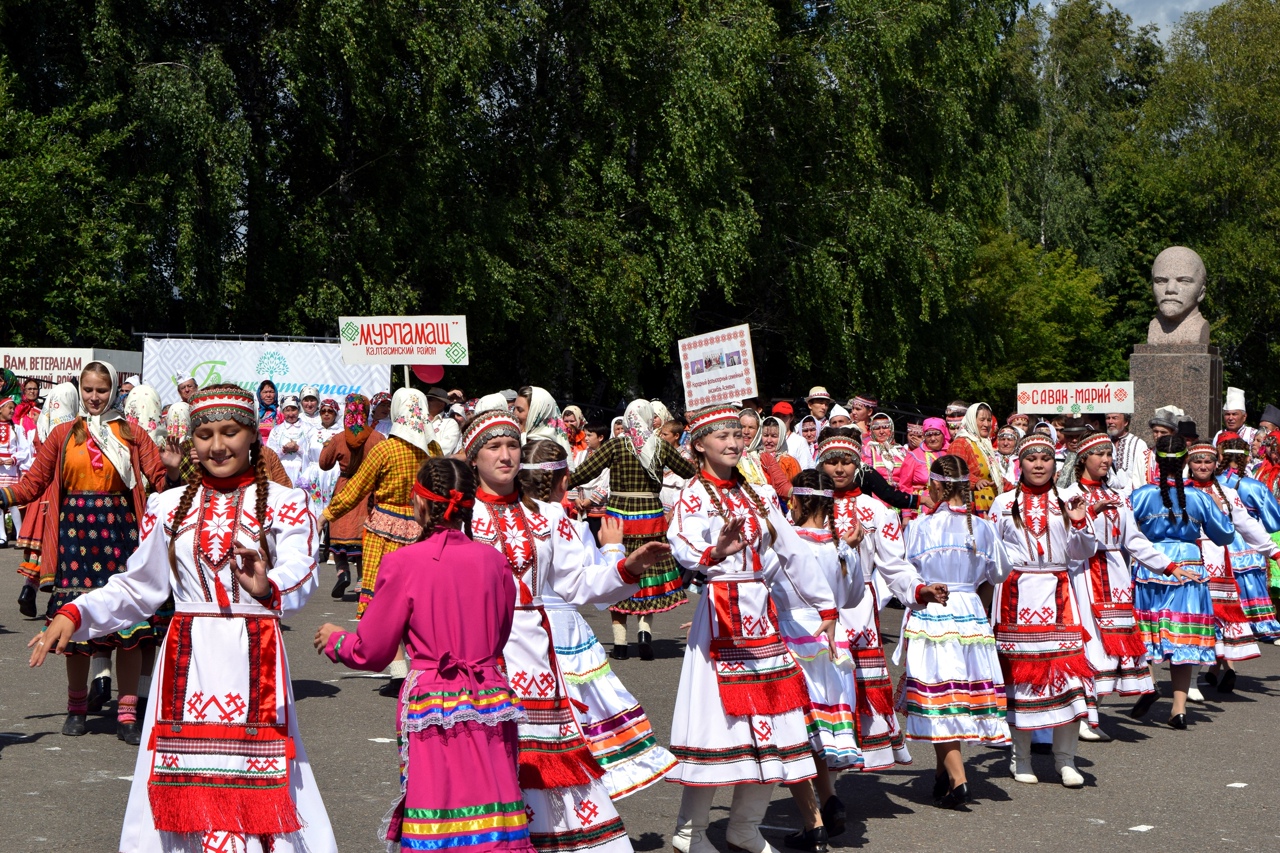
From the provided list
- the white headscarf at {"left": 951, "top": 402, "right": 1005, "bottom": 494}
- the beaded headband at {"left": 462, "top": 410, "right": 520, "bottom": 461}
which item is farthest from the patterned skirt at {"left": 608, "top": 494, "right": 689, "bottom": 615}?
the beaded headband at {"left": 462, "top": 410, "right": 520, "bottom": 461}

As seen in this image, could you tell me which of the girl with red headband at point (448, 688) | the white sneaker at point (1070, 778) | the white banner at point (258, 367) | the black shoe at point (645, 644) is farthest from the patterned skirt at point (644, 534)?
the white banner at point (258, 367)

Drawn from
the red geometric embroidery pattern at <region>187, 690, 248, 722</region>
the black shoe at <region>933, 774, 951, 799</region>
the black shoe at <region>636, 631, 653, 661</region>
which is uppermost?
the red geometric embroidery pattern at <region>187, 690, 248, 722</region>

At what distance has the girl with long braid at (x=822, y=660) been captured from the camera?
6.86 m

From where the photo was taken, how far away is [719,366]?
16.2 metres

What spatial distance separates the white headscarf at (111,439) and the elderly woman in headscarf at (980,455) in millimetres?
7285

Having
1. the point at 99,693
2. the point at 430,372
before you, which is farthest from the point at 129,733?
the point at 430,372

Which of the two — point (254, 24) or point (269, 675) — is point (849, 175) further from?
point (269, 675)

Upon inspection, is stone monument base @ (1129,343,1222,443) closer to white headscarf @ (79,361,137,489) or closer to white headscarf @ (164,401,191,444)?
white headscarf @ (164,401,191,444)

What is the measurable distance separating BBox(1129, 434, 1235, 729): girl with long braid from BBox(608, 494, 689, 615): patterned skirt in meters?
3.65

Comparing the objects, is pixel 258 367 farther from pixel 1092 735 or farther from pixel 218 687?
pixel 218 687

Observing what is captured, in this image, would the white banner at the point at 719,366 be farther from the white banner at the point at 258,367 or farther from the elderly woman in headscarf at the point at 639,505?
the white banner at the point at 258,367

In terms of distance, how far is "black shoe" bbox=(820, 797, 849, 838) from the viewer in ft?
23.3

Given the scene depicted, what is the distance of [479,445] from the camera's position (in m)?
6.18

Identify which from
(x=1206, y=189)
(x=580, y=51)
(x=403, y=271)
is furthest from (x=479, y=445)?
(x=1206, y=189)
